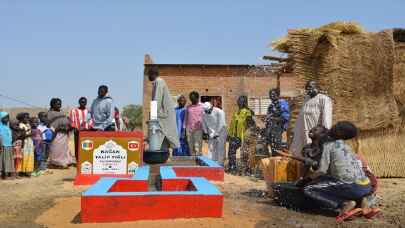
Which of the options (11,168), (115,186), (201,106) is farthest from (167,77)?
(115,186)

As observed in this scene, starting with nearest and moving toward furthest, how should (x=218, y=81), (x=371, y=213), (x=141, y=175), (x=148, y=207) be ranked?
(x=148, y=207) → (x=371, y=213) → (x=141, y=175) → (x=218, y=81)

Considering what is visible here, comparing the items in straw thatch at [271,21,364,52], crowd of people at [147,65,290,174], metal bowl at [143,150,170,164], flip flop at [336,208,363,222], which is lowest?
flip flop at [336,208,363,222]

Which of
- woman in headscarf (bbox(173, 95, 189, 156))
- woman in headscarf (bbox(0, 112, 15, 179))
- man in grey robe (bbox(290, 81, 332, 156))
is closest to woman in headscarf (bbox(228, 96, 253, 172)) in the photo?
woman in headscarf (bbox(173, 95, 189, 156))

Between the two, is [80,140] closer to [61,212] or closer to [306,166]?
[61,212]

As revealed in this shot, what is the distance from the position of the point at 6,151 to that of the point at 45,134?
1.65m

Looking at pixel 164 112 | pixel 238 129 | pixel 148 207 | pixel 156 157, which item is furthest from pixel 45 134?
pixel 148 207

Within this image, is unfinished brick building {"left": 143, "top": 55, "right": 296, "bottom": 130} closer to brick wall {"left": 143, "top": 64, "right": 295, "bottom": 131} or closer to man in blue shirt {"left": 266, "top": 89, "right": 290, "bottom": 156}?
brick wall {"left": 143, "top": 64, "right": 295, "bottom": 131}

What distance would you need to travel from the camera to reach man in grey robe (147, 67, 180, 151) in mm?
7633

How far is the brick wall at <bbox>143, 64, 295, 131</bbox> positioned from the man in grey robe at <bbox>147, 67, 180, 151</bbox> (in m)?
12.8

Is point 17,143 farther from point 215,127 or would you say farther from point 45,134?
point 215,127

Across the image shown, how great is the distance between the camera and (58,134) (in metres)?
10.4

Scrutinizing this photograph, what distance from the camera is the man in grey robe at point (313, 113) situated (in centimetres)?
664

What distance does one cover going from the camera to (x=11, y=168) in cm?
862

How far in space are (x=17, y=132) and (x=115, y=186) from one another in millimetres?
4774
